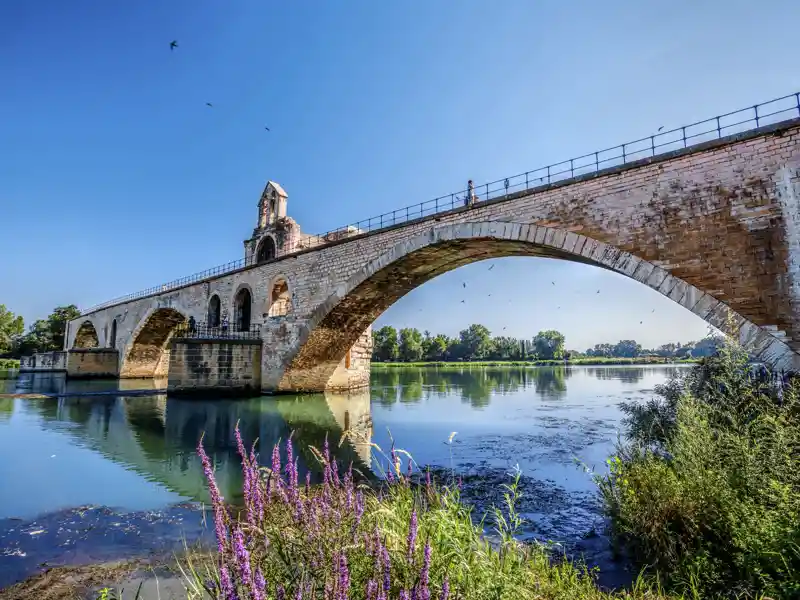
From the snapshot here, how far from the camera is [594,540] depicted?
5055mm

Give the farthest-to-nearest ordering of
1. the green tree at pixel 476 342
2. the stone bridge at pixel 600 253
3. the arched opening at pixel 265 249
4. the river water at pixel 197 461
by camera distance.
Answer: the green tree at pixel 476 342 < the arched opening at pixel 265 249 < the stone bridge at pixel 600 253 < the river water at pixel 197 461

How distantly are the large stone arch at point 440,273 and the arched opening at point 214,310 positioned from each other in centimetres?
834

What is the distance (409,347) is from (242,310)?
54.0 m

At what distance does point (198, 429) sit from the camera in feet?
42.8

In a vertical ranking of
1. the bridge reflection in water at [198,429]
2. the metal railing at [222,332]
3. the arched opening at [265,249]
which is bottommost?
the bridge reflection in water at [198,429]

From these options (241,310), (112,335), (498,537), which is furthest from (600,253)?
(112,335)

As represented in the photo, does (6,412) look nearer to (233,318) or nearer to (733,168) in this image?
(233,318)

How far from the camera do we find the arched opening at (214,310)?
2802 centimetres

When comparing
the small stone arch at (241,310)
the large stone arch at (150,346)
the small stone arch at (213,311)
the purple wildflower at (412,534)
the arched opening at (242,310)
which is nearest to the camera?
the purple wildflower at (412,534)

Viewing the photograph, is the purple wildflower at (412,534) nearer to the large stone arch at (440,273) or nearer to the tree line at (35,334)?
the large stone arch at (440,273)

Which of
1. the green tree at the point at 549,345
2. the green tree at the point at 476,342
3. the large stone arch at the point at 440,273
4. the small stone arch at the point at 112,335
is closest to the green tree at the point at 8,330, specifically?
the small stone arch at the point at 112,335

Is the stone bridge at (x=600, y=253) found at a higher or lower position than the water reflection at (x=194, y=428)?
higher

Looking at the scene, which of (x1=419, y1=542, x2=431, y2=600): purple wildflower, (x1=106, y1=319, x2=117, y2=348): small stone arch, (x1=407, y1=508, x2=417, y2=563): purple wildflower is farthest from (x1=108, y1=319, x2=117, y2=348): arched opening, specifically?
(x1=419, y1=542, x2=431, y2=600): purple wildflower

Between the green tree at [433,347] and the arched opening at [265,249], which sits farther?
the green tree at [433,347]
